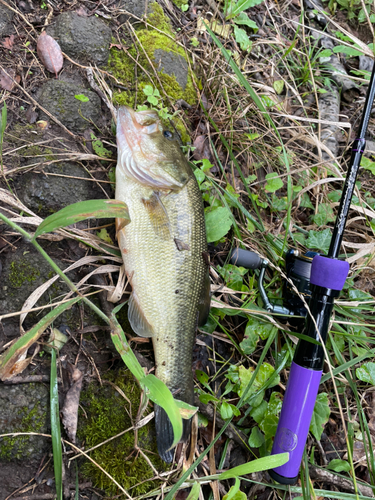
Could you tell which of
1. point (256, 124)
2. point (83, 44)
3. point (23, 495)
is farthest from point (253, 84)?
point (23, 495)

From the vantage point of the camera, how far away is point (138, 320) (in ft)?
7.49

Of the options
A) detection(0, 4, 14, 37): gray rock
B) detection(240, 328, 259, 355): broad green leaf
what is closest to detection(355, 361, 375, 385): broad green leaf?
detection(240, 328, 259, 355): broad green leaf

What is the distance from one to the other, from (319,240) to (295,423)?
1510 mm

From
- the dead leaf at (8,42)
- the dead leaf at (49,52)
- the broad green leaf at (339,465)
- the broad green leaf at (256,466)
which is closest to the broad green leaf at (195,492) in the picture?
the broad green leaf at (256,466)

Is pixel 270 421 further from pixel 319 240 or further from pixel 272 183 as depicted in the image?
pixel 272 183

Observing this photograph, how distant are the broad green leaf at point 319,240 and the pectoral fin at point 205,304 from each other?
113cm

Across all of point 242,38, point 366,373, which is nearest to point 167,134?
point 242,38

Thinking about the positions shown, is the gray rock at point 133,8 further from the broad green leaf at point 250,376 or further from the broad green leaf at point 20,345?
the broad green leaf at point 250,376

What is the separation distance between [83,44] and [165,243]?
1.62m

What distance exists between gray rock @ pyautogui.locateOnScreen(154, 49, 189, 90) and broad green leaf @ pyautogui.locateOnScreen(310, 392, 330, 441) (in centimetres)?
267

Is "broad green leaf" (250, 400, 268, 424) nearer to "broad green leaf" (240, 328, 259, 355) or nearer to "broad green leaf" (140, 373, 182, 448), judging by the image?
"broad green leaf" (240, 328, 259, 355)

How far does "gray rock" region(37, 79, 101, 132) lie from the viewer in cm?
246

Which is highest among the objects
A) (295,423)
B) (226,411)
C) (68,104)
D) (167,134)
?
(68,104)

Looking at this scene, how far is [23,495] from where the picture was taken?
1907mm
